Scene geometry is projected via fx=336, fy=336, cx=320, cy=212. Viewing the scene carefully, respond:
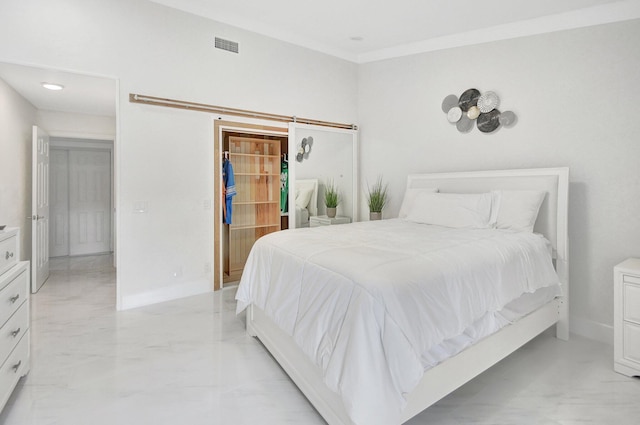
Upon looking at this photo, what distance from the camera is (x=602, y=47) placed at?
110 inches

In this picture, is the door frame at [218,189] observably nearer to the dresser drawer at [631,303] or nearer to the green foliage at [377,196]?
the green foliage at [377,196]

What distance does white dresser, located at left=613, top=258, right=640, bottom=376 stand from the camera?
7.19 ft

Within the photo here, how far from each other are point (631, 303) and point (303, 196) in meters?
3.38

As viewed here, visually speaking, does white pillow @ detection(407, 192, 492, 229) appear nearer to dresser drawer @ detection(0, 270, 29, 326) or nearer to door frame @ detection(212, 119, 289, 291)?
door frame @ detection(212, 119, 289, 291)

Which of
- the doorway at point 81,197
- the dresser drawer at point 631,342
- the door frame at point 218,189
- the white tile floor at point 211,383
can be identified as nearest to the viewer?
the white tile floor at point 211,383

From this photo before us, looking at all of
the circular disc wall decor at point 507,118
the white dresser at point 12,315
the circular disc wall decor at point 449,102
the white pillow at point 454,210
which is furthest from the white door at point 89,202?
the circular disc wall decor at point 507,118

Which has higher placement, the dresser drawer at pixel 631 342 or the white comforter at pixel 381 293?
the white comforter at pixel 381 293

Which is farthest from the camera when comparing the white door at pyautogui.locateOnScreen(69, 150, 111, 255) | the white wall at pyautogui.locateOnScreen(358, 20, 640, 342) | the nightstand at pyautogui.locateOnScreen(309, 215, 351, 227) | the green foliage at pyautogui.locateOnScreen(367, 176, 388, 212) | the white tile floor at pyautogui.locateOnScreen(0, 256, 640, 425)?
the white door at pyautogui.locateOnScreen(69, 150, 111, 255)

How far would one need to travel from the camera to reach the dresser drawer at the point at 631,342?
219 centimetres

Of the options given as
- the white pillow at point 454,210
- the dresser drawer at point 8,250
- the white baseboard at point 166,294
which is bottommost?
the white baseboard at point 166,294

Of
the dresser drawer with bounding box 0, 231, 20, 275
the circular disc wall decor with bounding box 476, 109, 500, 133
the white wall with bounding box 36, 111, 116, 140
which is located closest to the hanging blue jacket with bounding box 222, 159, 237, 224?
the white wall with bounding box 36, 111, 116, 140

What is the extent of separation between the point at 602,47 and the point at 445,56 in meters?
1.48

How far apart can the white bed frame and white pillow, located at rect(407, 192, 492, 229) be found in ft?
1.04

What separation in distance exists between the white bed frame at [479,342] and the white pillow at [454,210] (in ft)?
1.04
